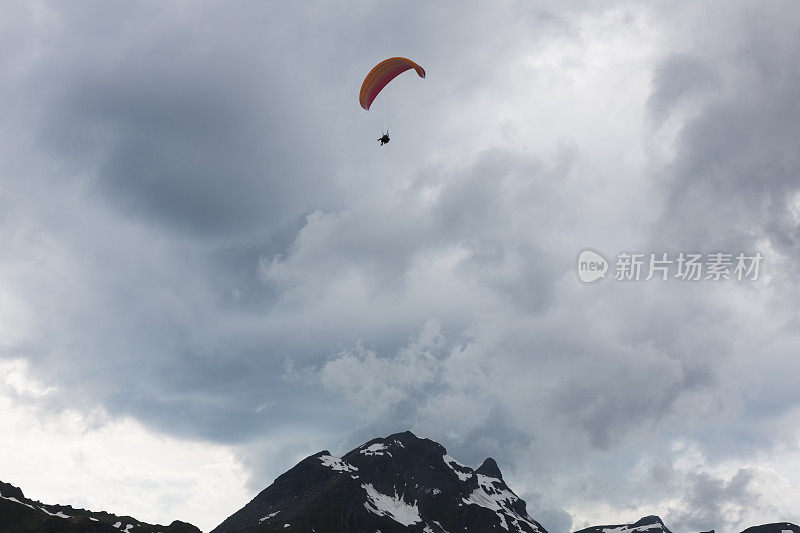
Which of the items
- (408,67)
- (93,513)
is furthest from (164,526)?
(408,67)

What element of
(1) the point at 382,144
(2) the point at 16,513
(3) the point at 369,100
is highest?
(3) the point at 369,100

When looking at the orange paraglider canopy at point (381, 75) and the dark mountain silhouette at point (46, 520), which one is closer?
the orange paraglider canopy at point (381, 75)

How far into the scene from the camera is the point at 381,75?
92.9 metres

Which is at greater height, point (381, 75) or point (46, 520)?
point (381, 75)

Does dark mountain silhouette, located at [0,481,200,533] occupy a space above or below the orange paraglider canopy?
below

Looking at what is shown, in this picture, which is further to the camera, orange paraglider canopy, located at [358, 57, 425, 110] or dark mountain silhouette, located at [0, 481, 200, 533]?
dark mountain silhouette, located at [0, 481, 200, 533]

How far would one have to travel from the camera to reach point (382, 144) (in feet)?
297

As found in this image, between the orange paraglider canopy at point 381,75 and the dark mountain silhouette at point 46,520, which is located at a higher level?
the orange paraglider canopy at point 381,75

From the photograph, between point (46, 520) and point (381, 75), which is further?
point (46, 520)

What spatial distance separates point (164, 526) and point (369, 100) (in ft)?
535

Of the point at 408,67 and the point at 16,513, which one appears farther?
the point at 16,513

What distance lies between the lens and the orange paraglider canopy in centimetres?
9038

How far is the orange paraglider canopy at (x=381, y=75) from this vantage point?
9038cm

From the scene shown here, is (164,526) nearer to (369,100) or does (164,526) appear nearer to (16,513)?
(16,513)
